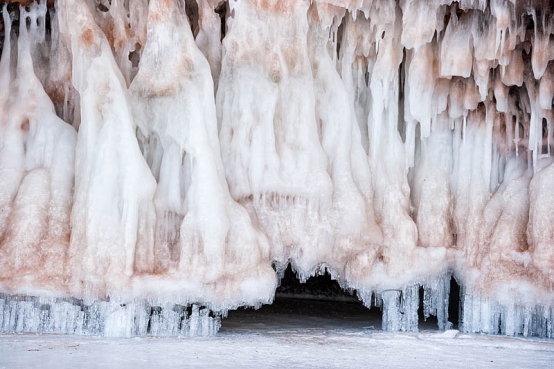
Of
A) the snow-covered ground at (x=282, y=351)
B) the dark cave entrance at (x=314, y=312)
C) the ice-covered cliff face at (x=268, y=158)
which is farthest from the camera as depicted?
the dark cave entrance at (x=314, y=312)

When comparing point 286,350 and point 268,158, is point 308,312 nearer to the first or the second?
point 268,158

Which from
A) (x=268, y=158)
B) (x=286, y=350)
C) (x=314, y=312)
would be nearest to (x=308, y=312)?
(x=314, y=312)

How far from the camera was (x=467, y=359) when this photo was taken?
26.5 ft

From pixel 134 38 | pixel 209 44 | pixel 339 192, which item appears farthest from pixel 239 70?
pixel 339 192

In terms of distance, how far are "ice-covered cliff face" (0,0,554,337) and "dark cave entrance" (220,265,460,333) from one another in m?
0.94

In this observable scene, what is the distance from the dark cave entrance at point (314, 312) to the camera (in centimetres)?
1130

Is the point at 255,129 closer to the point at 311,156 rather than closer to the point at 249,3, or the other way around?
the point at 311,156

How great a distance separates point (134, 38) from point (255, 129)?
223 cm

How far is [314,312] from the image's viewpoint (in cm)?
1374

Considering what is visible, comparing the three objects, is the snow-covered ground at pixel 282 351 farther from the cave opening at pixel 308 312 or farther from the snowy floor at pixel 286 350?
the cave opening at pixel 308 312

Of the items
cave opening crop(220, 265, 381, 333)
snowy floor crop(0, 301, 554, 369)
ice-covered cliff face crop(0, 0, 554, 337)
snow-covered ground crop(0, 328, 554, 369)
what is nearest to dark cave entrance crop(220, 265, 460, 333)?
cave opening crop(220, 265, 381, 333)

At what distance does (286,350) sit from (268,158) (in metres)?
3.43

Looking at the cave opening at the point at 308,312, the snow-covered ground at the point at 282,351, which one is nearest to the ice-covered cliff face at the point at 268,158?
the snow-covered ground at the point at 282,351

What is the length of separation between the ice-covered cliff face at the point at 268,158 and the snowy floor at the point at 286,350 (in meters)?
0.75
